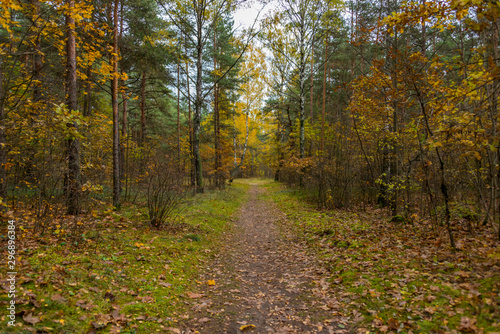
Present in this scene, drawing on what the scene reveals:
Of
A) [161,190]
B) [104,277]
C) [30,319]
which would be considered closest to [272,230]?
[161,190]

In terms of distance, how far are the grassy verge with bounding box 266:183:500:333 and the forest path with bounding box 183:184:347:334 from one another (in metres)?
0.38

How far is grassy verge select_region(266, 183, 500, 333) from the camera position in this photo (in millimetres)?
3068

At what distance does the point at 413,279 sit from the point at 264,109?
61.1 ft

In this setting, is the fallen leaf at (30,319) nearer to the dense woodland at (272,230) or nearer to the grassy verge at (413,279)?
the dense woodland at (272,230)

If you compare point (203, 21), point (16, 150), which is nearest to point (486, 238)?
point (16, 150)

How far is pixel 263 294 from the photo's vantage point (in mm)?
4699

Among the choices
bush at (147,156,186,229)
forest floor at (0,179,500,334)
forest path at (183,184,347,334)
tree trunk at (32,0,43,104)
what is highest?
tree trunk at (32,0,43,104)

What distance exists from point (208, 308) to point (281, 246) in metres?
3.79

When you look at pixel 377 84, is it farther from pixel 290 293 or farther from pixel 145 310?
pixel 145 310

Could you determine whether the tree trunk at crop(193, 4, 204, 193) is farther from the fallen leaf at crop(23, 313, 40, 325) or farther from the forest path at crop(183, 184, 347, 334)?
the fallen leaf at crop(23, 313, 40, 325)


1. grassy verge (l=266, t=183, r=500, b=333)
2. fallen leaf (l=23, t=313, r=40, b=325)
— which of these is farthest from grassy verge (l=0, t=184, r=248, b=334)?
grassy verge (l=266, t=183, r=500, b=333)

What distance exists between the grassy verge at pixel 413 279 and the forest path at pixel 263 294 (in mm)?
380

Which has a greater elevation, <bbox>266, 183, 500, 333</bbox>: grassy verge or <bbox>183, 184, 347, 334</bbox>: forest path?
<bbox>266, 183, 500, 333</bbox>: grassy verge

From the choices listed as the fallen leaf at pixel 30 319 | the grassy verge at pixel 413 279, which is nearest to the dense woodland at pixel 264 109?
the grassy verge at pixel 413 279
